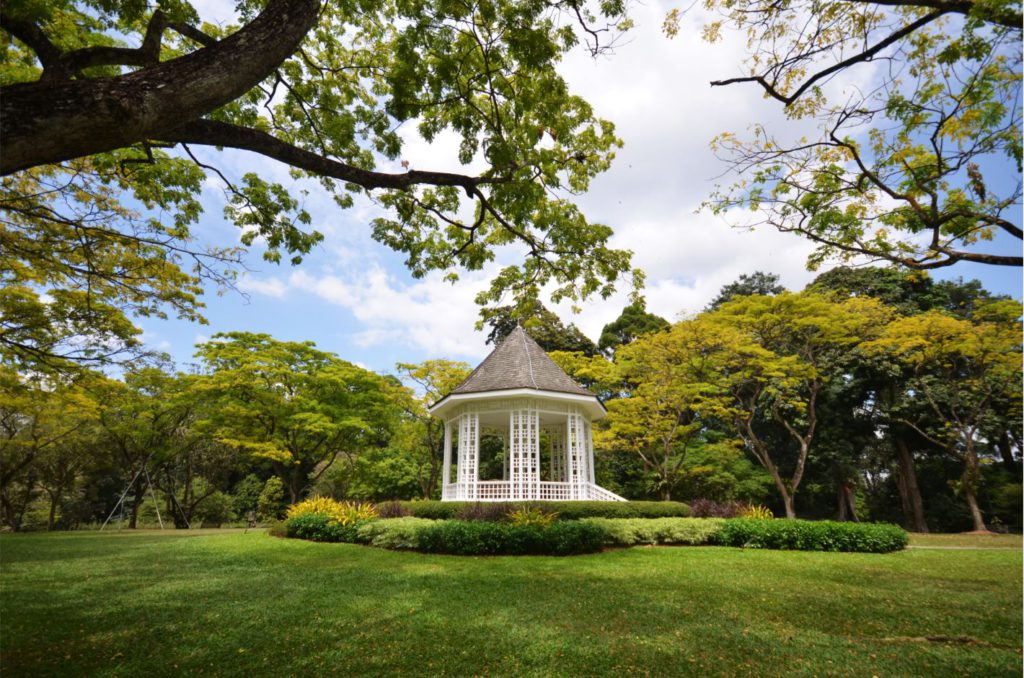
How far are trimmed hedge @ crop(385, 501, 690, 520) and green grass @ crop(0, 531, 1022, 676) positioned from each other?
3.85 meters

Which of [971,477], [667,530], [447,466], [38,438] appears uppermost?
Answer: [38,438]

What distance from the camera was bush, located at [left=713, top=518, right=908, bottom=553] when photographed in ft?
37.2

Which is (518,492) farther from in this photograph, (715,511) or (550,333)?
(550,333)

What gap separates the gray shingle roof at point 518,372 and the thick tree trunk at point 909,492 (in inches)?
665

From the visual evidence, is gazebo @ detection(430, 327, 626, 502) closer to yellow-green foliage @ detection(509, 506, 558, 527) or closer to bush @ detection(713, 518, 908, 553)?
yellow-green foliage @ detection(509, 506, 558, 527)

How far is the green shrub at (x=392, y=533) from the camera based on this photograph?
11.1 m

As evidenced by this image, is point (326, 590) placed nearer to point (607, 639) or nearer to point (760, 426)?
point (607, 639)

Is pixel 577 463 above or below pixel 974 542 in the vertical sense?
above

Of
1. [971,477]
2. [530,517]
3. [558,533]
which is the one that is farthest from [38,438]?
[971,477]

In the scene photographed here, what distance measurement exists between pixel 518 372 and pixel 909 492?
66.0 feet

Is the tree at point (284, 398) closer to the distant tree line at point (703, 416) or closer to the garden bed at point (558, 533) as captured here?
the distant tree line at point (703, 416)

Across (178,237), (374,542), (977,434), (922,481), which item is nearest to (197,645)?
(178,237)

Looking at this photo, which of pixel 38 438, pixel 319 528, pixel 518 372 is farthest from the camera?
pixel 38 438

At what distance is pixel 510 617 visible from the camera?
17.7 ft
